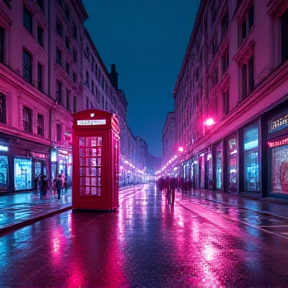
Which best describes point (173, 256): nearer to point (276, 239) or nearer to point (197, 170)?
point (276, 239)

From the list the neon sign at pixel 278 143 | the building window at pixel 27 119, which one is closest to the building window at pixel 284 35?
the neon sign at pixel 278 143

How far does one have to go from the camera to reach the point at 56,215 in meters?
13.9

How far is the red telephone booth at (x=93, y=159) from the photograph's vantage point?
14.0m

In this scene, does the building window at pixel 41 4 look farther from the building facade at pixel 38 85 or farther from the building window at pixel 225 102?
the building window at pixel 225 102

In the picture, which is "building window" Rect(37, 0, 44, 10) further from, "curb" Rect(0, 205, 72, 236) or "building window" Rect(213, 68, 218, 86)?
"curb" Rect(0, 205, 72, 236)

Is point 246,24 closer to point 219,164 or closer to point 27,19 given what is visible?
point 219,164

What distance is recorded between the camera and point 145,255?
6477 millimetres

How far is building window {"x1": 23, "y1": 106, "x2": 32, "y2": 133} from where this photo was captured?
2748 cm

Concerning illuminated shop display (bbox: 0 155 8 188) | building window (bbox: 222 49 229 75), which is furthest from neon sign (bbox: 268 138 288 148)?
illuminated shop display (bbox: 0 155 8 188)

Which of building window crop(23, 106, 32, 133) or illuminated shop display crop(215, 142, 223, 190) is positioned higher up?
building window crop(23, 106, 32, 133)

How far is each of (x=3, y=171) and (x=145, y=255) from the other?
1983 cm

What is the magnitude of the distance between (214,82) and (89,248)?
33487mm

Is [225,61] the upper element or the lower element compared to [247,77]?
upper

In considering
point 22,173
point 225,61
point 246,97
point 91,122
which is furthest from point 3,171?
point 225,61
